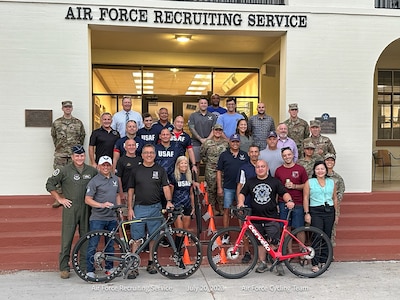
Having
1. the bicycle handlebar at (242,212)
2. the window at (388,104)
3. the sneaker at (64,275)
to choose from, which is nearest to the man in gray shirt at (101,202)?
the sneaker at (64,275)

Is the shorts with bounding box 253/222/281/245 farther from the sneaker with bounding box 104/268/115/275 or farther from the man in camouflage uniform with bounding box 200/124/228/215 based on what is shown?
the sneaker with bounding box 104/268/115/275

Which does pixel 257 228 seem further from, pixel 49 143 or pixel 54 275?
pixel 49 143

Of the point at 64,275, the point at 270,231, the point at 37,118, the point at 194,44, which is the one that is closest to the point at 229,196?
the point at 270,231

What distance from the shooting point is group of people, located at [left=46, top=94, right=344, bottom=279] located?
5809 millimetres

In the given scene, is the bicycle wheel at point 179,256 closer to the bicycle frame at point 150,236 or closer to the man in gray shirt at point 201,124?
the bicycle frame at point 150,236

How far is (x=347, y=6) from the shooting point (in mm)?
8594

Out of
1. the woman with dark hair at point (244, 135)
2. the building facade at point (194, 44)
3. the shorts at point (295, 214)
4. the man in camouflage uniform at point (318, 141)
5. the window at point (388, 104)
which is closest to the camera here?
the shorts at point (295, 214)

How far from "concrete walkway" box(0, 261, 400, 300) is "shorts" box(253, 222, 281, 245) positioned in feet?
1.63

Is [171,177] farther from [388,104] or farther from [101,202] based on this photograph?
[388,104]

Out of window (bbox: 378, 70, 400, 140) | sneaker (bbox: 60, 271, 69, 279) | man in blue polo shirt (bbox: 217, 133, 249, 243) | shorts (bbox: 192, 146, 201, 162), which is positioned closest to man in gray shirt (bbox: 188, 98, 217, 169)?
shorts (bbox: 192, 146, 201, 162)

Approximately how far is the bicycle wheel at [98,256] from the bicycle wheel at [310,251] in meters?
2.30

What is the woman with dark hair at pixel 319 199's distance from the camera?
6.10 metres

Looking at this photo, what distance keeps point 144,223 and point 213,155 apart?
176cm

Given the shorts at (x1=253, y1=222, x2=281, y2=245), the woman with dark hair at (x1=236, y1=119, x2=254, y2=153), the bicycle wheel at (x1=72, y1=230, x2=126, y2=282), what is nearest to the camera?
the bicycle wheel at (x1=72, y1=230, x2=126, y2=282)
